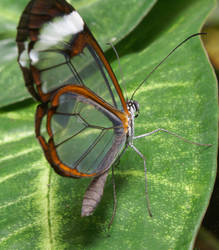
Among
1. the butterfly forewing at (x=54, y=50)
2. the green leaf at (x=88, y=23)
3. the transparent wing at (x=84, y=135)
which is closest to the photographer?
the transparent wing at (x=84, y=135)

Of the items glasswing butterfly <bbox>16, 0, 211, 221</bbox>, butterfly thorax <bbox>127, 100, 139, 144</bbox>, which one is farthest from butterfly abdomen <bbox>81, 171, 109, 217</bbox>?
butterfly thorax <bbox>127, 100, 139, 144</bbox>

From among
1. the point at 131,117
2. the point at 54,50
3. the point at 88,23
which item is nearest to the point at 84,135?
the point at 131,117

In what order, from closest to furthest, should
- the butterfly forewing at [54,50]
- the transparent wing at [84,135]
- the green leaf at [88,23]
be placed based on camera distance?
the transparent wing at [84,135]
the butterfly forewing at [54,50]
the green leaf at [88,23]

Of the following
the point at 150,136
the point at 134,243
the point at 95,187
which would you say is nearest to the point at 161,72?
the point at 150,136

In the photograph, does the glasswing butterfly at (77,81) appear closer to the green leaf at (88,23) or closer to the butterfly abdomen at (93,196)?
the butterfly abdomen at (93,196)

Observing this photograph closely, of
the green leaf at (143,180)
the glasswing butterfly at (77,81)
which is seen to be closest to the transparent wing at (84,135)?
the glasswing butterfly at (77,81)

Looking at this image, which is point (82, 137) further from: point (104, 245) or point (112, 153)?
point (104, 245)
